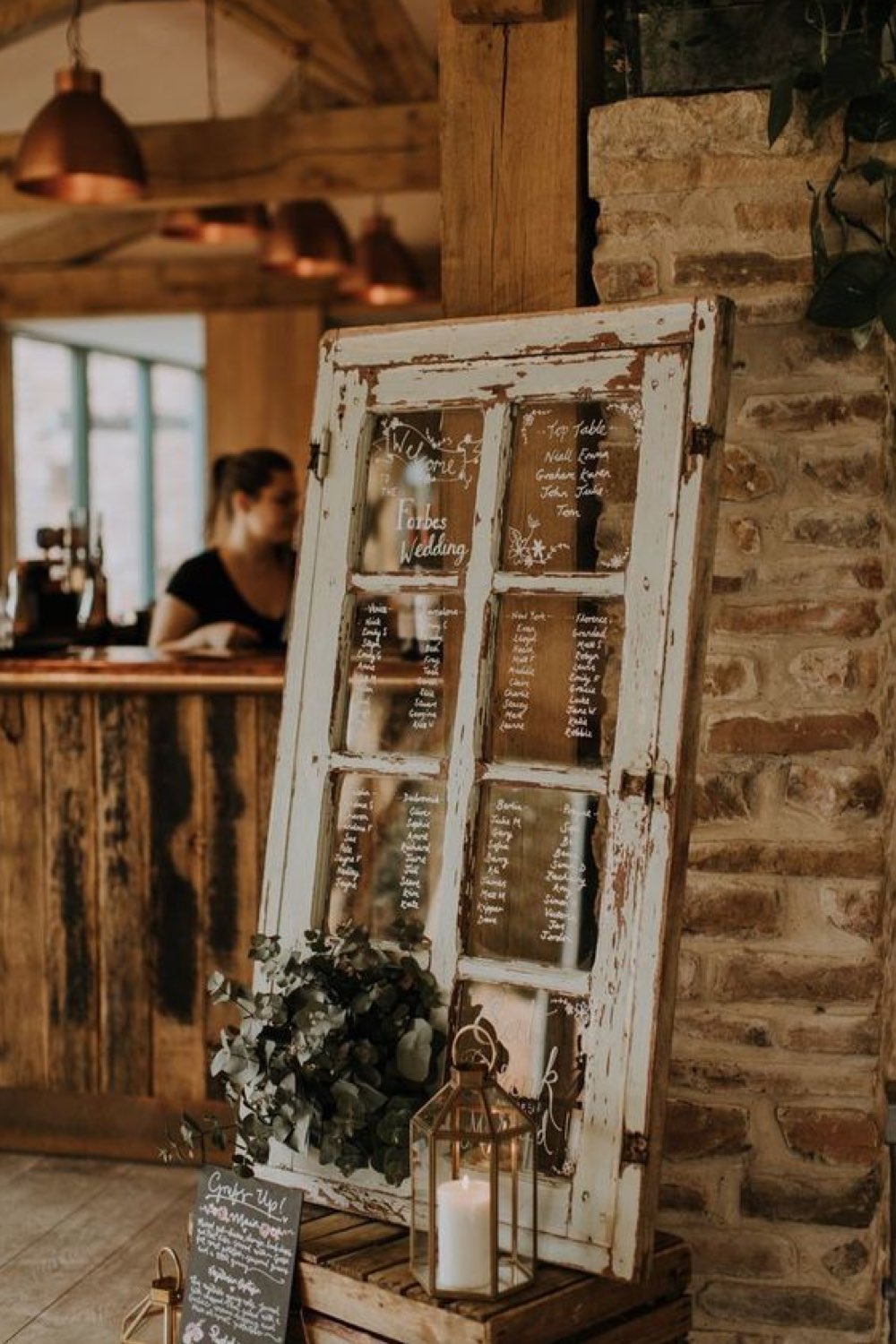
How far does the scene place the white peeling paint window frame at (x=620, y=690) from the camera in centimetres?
237

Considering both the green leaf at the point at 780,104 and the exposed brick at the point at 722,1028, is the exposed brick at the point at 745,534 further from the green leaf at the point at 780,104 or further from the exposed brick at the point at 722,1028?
the exposed brick at the point at 722,1028

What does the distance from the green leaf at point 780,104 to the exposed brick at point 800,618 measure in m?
0.72

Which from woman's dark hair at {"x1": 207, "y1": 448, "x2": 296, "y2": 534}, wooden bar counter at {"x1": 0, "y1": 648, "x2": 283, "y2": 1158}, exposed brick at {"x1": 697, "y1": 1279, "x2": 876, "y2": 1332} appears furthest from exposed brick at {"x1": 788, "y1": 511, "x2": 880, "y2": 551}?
woman's dark hair at {"x1": 207, "y1": 448, "x2": 296, "y2": 534}

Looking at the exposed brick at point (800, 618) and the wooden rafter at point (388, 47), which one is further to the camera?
the wooden rafter at point (388, 47)

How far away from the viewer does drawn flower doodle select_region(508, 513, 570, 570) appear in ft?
8.55

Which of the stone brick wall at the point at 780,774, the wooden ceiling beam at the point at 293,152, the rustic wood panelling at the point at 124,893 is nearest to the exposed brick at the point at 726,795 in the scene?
the stone brick wall at the point at 780,774

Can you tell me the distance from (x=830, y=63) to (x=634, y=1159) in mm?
1605

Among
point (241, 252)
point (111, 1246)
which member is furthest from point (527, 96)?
point (241, 252)

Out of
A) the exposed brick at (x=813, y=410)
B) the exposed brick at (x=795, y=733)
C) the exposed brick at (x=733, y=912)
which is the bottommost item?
the exposed brick at (x=733, y=912)

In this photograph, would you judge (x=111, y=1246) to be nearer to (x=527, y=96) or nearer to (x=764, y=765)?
(x=764, y=765)

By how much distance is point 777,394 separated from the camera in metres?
2.71

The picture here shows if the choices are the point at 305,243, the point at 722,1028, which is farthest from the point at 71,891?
the point at 305,243

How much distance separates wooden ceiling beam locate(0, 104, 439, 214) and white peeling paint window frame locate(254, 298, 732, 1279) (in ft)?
13.3

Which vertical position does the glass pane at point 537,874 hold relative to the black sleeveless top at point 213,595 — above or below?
below
